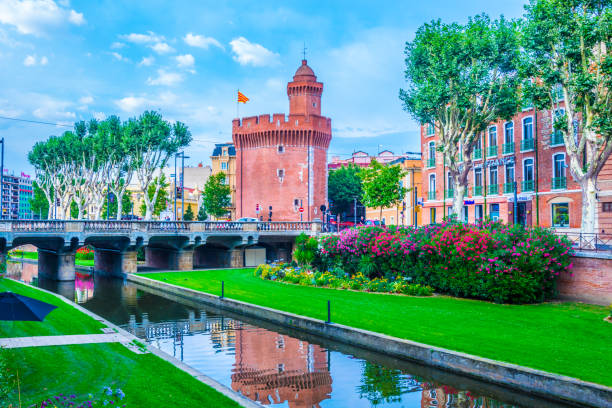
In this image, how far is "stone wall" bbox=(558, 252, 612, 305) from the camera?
21.5 m

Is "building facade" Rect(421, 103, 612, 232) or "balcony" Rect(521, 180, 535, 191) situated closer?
"building facade" Rect(421, 103, 612, 232)

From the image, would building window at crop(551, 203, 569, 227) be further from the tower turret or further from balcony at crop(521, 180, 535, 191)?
the tower turret

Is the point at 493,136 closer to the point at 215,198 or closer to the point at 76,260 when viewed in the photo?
the point at 76,260

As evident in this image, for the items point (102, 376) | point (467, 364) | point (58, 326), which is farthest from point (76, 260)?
point (467, 364)

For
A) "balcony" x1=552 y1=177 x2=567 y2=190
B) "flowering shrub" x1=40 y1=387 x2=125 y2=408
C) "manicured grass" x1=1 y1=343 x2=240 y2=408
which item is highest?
"balcony" x1=552 y1=177 x2=567 y2=190

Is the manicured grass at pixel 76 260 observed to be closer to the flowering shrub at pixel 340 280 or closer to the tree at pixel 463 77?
the flowering shrub at pixel 340 280

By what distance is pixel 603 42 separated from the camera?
26344 millimetres

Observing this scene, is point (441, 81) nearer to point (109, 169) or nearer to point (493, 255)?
point (493, 255)

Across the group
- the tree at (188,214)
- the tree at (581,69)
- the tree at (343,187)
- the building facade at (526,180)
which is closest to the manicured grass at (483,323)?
the tree at (581,69)

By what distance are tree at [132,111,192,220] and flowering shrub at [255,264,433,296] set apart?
18.7 meters

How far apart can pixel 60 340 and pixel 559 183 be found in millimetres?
32798

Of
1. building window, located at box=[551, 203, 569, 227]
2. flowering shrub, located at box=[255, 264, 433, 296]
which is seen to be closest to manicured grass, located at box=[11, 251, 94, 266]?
flowering shrub, located at box=[255, 264, 433, 296]

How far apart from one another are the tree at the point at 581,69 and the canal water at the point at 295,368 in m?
15.4

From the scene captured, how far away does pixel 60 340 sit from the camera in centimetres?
1567
